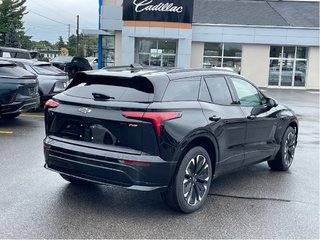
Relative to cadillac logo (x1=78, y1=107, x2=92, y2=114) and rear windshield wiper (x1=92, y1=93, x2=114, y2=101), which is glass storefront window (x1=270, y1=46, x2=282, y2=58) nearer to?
rear windshield wiper (x1=92, y1=93, x2=114, y2=101)

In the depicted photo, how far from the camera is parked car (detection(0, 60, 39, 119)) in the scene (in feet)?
31.3

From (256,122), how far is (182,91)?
161cm

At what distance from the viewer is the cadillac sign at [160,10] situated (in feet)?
88.5

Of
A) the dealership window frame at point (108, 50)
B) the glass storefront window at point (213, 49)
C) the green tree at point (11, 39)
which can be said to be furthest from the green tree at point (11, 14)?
the glass storefront window at point (213, 49)

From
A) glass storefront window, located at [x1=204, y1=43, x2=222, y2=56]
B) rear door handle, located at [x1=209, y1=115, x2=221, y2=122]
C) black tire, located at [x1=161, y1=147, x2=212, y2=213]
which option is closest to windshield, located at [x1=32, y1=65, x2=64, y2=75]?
rear door handle, located at [x1=209, y1=115, x2=221, y2=122]

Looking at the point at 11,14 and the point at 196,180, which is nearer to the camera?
the point at 196,180

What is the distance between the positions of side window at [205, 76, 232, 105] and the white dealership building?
22357 millimetres

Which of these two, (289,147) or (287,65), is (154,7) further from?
(289,147)

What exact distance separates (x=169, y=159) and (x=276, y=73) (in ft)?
86.7

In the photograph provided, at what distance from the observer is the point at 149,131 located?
4.26 metres

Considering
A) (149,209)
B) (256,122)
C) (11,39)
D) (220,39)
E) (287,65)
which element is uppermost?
(11,39)

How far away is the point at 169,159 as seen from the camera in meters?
4.37

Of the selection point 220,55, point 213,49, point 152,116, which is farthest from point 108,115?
point 220,55

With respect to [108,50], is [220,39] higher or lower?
higher
